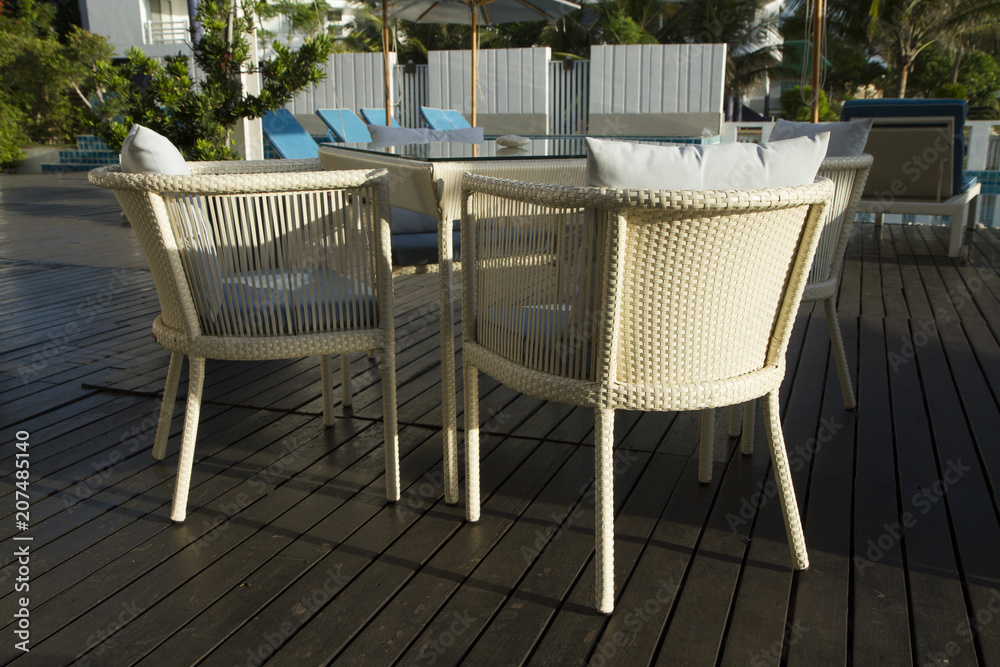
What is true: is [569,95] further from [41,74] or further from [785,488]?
[785,488]

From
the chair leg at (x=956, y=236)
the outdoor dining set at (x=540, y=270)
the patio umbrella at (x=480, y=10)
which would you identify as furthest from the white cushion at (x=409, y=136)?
the patio umbrella at (x=480, y=10)

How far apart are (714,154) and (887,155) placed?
428 cm

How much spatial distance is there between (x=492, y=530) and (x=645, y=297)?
0.66 meters

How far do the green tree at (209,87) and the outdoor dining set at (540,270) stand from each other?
3816 millimetres

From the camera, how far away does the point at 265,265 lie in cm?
177

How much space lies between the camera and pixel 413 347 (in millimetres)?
3146

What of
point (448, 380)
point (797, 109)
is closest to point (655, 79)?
point (797, 109)

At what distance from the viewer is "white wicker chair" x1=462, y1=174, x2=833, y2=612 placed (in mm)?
1354

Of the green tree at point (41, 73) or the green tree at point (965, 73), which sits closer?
the green tree at point (41, 73)

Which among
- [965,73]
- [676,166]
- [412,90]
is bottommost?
[676,166]

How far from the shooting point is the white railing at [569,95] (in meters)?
11.8

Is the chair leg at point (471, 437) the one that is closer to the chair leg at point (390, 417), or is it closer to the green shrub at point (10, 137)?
the chair leg at point (390, 417)

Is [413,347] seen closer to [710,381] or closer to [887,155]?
[710,381]

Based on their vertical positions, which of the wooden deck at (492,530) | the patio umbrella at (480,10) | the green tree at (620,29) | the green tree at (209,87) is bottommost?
the wooden deck at (492,530)
